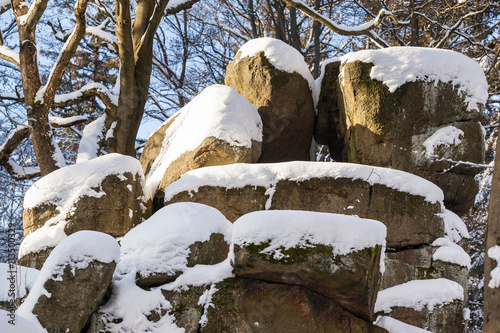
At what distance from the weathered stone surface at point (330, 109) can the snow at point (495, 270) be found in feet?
13.7

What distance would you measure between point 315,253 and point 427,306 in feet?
8.46

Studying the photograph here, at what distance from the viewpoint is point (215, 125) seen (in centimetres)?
725

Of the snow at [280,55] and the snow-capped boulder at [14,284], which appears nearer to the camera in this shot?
the snow-capped boulder at [14,284]

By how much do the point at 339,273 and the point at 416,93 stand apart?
419 cm

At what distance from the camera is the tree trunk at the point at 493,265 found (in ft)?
13.3

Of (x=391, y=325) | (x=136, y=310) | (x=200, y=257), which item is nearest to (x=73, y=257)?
(x=136, y=310)

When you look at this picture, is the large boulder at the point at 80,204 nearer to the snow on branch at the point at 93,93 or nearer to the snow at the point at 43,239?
the snow at the point at 43,239

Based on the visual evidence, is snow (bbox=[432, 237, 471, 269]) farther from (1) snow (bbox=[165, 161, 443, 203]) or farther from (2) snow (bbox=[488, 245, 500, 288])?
(2) snow (bbox=[488, 245, 500, 288])

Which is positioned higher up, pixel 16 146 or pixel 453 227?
pixel 16 146

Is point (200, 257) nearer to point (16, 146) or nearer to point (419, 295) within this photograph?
point (419, 295)

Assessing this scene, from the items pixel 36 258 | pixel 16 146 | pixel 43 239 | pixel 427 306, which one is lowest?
pixel 427 306

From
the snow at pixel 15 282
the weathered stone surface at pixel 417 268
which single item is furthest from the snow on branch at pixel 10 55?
the weathered stone surface at pixel 417 268

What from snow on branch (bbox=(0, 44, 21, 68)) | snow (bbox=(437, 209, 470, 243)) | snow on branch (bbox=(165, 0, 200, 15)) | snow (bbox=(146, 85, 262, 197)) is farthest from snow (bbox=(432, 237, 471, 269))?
snow on branch (bbox=(0, 44, 21, 68))

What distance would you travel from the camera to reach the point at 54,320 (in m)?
3.76
